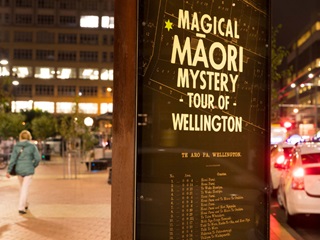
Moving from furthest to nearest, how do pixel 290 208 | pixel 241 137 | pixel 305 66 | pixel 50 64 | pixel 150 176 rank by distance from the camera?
pixel 50 64
pixel 305 66
pixel 290 208
pixel 241 137
pixel 150 176

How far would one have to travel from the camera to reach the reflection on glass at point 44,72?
4154 inches

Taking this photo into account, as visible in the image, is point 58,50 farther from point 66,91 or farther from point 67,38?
point 66,91

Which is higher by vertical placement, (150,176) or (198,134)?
(198,134)

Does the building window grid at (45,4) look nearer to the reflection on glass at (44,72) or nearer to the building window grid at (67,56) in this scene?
the building window grid at (67,56)

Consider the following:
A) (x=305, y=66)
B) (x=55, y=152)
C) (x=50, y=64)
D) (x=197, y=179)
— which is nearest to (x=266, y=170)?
(x=197, y=179)

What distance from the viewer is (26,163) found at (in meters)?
11.7

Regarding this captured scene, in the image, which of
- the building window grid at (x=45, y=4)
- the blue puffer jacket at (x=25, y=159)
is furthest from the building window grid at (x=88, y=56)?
the blue puffer jacket at (x=25, y=159)

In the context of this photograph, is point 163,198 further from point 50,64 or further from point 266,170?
point 50,64

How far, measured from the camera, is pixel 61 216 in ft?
36.1

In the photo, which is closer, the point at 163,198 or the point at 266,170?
the point at 163,198

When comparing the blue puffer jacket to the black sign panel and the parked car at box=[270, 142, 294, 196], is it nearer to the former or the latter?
the parked car at box=[270, 142, 294, 196]

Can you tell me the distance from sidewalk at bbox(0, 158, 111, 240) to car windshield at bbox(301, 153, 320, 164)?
4026 millimetres

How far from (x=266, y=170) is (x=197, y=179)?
2.25 ft

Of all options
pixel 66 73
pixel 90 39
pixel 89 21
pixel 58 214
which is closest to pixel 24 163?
pixel 58 214
